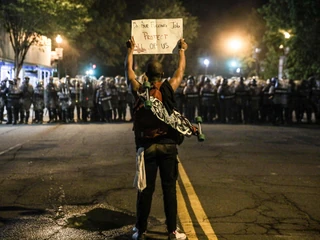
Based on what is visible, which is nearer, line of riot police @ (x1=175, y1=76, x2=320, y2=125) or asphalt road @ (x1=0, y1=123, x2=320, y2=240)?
asphalt road @ (x1=0, y1=123, x2=320, y2=240)

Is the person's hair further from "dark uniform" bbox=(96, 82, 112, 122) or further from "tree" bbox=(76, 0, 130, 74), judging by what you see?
"tree" bbox=(76, 0, 130, 74)

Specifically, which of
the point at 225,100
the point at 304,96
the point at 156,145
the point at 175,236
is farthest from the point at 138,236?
the point at 304,96

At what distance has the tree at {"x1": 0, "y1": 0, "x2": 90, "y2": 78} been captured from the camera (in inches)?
931

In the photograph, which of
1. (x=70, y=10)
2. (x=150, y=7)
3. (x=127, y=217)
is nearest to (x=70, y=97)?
(x=70, y=10)

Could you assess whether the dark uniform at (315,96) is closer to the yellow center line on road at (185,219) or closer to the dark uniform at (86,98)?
the dark uniform at (86,98)

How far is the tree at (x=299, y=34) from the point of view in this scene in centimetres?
3070

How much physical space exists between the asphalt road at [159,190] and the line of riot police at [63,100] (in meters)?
6.34

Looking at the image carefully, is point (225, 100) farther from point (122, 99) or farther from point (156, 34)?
point (156, 34)

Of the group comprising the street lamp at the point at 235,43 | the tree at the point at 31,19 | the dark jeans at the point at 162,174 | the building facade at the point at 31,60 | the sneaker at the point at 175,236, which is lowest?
the sneaker at the point at 175,236

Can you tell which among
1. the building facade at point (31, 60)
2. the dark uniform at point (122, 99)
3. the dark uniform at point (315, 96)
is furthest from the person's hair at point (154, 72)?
the dark uniform at point (315, 96)

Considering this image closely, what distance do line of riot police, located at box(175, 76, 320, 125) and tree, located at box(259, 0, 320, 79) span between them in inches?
412

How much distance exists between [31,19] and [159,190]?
18.6m

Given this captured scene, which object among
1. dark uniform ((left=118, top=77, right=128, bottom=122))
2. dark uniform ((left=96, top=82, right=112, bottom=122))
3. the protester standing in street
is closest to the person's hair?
the protester standing in street

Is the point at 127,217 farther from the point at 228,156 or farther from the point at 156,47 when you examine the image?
the point at 228,156
